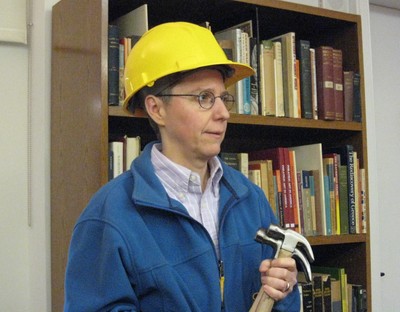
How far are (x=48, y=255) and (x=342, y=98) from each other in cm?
112

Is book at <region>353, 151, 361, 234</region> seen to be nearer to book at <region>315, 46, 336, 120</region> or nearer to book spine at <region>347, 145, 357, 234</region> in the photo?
book spine at <region>347, 145, 357, 234</region>

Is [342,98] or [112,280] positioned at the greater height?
[342,98]

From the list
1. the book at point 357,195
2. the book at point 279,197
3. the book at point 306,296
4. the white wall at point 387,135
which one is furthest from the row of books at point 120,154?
the white wall at point 387,135

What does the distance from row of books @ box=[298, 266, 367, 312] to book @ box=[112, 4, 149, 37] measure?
3.20 feet

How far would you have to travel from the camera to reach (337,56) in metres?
2.13

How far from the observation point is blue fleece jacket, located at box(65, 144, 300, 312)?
1114 millimetres

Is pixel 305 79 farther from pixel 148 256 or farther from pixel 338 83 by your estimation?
pixel 148 256

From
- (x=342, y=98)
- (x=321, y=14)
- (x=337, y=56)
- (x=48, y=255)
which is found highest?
(x=321, y=14)

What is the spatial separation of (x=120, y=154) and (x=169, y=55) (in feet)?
1.57

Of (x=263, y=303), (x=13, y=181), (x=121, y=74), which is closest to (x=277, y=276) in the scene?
(x=263, y=303)

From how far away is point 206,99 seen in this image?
1244mm

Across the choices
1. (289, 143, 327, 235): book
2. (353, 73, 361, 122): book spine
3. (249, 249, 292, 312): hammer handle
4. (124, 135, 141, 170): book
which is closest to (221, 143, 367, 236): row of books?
(289, 143, 327, 235): book

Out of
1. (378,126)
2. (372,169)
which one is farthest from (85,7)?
(378,126)

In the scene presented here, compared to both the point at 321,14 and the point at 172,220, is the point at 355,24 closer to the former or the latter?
the point at 321,14
